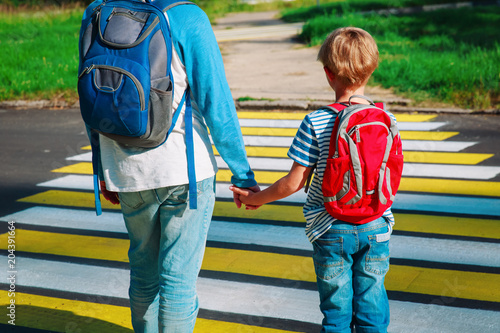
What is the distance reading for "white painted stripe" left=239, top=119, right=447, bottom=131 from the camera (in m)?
7.79

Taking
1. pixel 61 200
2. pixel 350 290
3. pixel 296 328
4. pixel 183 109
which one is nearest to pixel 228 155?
pixel 183 109

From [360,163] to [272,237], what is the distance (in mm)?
2322

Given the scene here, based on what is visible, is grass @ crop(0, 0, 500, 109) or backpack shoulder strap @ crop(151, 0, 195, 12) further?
grass @ crop(0, 0, 500, 109)

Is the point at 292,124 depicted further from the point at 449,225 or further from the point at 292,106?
the point at 449,225

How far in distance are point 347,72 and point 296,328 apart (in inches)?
61.8

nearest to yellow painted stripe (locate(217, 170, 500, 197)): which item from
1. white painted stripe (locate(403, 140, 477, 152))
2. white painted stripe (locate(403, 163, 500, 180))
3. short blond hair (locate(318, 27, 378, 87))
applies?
white painted stripe (locate(403, 163, 500, 180))

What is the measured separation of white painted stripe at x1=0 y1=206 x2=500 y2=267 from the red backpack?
1905mm

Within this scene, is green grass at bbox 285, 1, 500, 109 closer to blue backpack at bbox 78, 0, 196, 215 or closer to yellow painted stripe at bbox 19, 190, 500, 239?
yellow painted stripe at bbox 19, 190, 500, 239

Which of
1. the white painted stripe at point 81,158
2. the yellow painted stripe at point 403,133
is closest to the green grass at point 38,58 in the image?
the white painted stripe at point 81,158

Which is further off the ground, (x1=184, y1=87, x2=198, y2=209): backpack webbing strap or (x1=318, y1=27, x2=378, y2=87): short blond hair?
(x1=318, y1=27, x2=378, y2=87): short blond hair

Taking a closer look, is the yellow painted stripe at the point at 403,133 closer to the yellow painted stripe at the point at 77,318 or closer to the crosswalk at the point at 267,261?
the crosswalk at the point at 267,261

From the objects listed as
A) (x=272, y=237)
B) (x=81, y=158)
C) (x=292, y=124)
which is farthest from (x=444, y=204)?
(x=81, y=158)

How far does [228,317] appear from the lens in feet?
11.1

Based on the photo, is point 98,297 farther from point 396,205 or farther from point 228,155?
point 396,205
